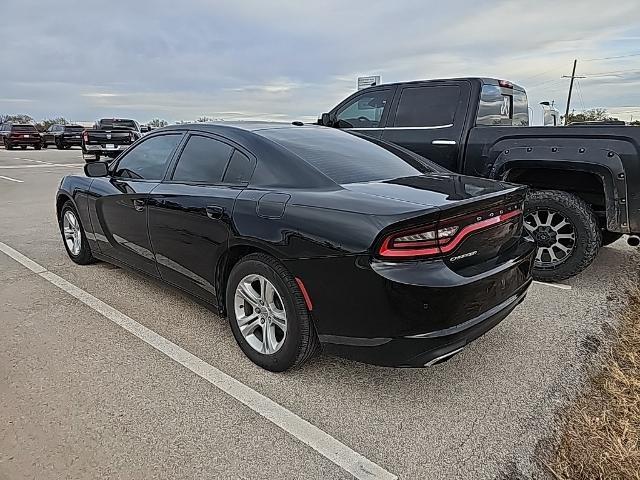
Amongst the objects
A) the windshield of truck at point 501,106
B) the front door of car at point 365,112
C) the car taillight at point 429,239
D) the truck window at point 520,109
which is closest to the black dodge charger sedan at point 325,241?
the car taillight at point 429,239

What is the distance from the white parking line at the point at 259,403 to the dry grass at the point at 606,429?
868mm

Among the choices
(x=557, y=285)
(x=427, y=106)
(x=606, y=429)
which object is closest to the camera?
(x=606, y=429)

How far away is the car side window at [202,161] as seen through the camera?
11.2 ft

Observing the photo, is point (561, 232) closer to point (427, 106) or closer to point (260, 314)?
point (427, 106)

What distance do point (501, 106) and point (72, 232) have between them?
4947 millimetres

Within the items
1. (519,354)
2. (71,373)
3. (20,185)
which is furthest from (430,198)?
(20,185)

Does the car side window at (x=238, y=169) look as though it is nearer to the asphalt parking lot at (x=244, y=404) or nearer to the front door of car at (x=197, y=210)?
the front door of car at (x=197, y=210)

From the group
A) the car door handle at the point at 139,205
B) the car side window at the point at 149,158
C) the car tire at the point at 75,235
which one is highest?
the car side window at the point at 149,158

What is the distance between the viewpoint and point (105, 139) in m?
17.5

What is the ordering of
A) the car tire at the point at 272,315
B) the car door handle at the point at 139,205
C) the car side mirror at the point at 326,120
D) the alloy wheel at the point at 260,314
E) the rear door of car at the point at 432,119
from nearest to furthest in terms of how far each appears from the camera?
the car tire at the point at 272,315 < the alloy wheel at the point at 260,314 < the car door handle at the point at 139,205 < the rear door of car at the point at 432,119 < the car side mirror at the point at 326,120

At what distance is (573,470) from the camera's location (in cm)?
225

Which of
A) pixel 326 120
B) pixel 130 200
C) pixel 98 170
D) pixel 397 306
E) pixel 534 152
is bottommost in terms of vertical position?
pixel 397 306

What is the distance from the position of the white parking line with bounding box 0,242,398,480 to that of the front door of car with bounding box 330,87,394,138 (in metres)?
3.56

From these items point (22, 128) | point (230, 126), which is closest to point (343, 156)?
point (230, 126)
